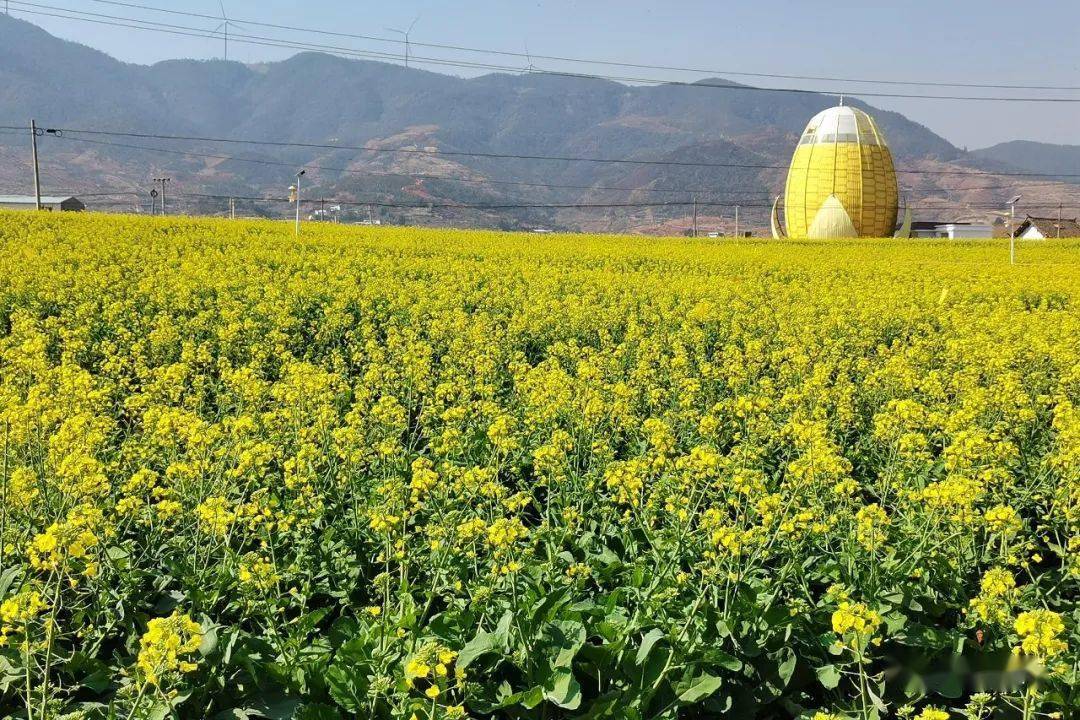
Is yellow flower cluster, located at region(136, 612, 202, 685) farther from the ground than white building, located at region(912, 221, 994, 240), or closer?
closer

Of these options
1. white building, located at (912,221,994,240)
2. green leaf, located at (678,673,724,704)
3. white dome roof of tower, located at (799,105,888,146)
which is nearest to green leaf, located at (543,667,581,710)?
green leaf, located at (678,673,724,704)

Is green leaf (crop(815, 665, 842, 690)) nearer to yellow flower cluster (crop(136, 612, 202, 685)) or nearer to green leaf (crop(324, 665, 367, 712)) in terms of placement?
green leaf (crop(324, 665, 367, 712))

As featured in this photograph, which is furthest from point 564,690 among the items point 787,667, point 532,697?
point 787,667

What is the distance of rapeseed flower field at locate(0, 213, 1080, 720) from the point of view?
2805 mm

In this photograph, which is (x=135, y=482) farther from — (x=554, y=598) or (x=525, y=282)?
(x=525, y=282)

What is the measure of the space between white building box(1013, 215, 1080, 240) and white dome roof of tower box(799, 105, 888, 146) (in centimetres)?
2088

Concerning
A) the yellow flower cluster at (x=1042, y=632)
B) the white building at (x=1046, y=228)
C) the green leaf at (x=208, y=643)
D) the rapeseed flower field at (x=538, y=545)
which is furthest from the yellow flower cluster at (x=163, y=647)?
the white building at (x=1046, y=228)

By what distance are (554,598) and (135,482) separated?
204cm

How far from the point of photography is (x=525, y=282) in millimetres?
14227

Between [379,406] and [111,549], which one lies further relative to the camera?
[379,406]

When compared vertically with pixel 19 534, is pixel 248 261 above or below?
above

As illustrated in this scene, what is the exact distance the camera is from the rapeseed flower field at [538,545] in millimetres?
2805

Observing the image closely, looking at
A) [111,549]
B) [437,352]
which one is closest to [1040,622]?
[111,549]

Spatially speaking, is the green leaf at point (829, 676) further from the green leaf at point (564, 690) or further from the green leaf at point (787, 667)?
the green leaf at point (564, 690)
